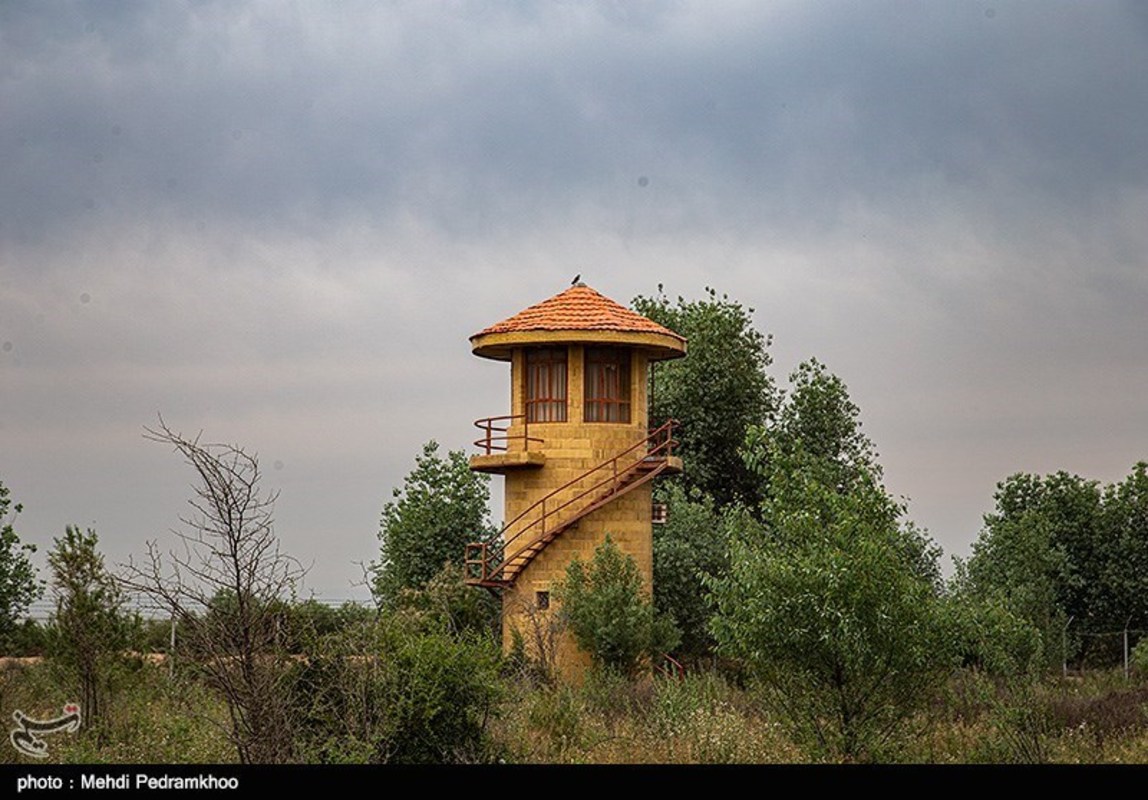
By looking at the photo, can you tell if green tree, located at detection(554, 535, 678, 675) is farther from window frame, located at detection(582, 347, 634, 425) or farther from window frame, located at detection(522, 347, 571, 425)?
window frame, located at detection(522, 347, 571, 425)

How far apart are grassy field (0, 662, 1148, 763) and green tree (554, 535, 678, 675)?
6828 millimetres

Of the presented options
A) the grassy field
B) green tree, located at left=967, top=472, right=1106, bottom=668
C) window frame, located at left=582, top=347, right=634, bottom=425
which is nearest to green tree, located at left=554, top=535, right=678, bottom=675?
window frame, located at left=582, top=347, right=634, bottom=425

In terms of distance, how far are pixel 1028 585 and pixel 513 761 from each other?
2629 cm

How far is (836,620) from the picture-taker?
2109cm

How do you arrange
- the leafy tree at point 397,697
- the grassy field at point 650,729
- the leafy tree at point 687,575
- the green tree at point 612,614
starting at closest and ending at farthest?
the leafy tree at point 397,697
the grassy field at point 650,729
the green tree at point 612,614
the leafy tree at point 687,575

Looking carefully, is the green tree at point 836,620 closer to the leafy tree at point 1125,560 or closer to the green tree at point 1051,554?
the green tree at point 1051,554

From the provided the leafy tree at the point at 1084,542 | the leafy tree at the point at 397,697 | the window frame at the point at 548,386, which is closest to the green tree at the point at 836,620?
the leafy tree at the point at 397,697

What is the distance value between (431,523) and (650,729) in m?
20.5

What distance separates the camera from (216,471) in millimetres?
17734

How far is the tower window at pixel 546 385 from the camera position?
37.2 metres

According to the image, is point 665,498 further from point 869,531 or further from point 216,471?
point 216,471

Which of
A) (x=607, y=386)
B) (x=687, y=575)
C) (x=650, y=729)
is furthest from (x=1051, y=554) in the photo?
(x=650, y=729)

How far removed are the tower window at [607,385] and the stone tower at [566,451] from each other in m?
0.02
